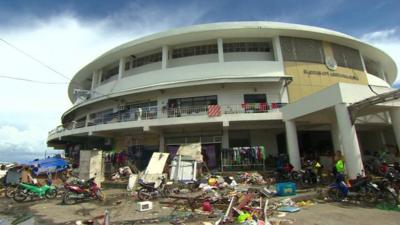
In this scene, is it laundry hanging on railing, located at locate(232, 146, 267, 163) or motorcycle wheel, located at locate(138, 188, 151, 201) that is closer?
motorcycle wheel, located at locate(138, 188, 151, 201)

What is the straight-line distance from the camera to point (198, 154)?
14.7m

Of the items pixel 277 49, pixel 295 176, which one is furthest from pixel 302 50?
pixel 295 176

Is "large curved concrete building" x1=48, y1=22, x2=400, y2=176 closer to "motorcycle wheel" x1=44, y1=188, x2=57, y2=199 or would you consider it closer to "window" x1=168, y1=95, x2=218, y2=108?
"window" x1=168, y1=95, x2=218, y2=108

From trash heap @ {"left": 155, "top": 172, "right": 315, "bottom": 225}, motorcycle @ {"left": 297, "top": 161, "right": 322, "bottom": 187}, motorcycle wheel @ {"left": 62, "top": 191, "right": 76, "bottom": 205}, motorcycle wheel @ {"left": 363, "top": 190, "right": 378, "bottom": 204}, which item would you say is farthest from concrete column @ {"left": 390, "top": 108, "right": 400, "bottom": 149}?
motorcycle wheel @ {"left": 62, "top": 191, "right": 76, "bottom": 205}

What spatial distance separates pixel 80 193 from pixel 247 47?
1518 cm

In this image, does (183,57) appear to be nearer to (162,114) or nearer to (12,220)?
(162,114)

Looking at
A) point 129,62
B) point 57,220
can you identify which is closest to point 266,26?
→ point 129,62

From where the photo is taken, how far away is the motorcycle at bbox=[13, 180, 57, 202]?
442 inches

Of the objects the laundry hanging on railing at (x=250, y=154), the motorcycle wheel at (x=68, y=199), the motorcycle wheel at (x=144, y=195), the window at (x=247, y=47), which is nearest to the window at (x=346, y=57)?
the window at (x=247, y=47)

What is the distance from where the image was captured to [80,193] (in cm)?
1055

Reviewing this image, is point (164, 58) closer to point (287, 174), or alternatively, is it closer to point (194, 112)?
point (194, 112)

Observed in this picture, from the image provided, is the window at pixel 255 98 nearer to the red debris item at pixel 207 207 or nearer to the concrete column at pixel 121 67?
the concrete column at pixel 121 67

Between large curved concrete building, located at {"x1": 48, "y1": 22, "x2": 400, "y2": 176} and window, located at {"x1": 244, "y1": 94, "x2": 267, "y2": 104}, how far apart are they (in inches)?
2.7

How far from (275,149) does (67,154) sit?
21.8m
